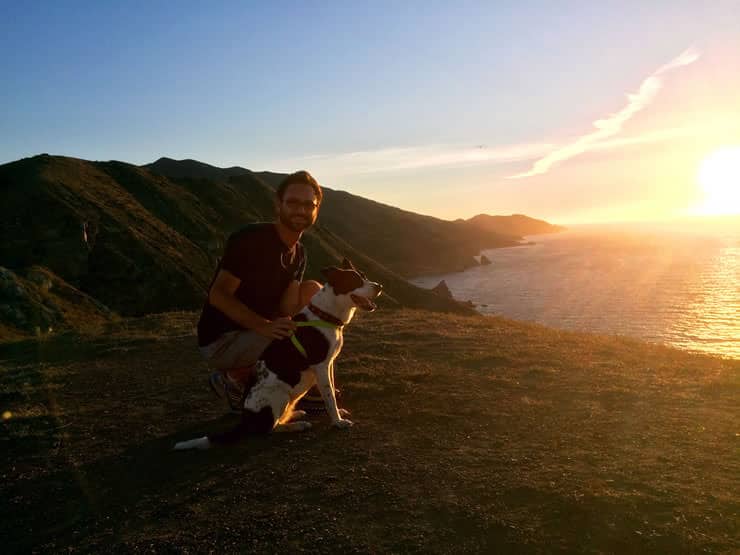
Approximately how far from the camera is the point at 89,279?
41344 millimetres

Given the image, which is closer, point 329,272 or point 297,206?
point 329,272

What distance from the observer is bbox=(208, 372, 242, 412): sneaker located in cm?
630

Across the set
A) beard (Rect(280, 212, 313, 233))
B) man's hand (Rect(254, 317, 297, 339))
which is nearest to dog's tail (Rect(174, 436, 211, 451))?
man's hand (Rect(254, 317, 297, 339))

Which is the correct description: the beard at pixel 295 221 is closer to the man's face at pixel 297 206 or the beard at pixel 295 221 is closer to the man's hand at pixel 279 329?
the man's face at pixel 297 206

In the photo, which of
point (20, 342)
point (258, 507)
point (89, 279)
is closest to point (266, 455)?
point (258, 507)

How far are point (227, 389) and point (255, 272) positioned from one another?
1598mm

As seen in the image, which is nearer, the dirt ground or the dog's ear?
the dirt ground

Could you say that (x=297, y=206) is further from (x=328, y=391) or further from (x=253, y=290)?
(x=328, y=391)

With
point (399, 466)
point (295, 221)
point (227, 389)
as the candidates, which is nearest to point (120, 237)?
point (227, 389)

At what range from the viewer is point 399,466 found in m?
4.90

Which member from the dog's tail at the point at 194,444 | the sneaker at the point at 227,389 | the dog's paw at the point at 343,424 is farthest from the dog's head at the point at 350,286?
the dog's tail at the point at 194,444

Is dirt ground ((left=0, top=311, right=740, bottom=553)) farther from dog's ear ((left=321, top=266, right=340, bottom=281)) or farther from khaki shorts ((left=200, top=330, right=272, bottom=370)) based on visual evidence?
dog's ear ((left=321, top=266, right=340, bottom=281))

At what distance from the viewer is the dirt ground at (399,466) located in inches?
149

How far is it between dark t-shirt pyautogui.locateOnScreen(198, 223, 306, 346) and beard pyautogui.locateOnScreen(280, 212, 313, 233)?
0.19 metres
